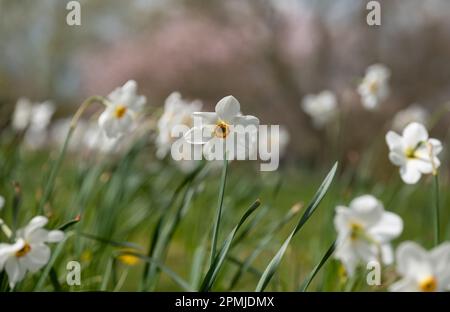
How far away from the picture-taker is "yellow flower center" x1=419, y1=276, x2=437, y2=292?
2.29 ft

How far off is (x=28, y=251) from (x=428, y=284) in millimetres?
673

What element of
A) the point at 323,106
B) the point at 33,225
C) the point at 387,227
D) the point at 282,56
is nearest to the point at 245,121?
the point at 387,227

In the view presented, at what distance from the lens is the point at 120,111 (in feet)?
4.50

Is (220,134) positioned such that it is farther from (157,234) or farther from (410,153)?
(157,234)

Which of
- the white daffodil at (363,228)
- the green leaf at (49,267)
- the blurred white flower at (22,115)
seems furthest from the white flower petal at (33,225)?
the blurred white flower at (22,115)

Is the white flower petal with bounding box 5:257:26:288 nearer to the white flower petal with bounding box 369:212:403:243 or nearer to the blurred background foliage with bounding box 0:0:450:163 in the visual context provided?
the white flower petal with bounding box 369:212:403:243

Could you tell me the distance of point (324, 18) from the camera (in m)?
9.89

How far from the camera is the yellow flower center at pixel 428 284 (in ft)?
2.29

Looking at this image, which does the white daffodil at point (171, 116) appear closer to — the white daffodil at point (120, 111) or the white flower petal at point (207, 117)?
the white daffodil at point (120, 111)

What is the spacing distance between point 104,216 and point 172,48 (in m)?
8.87

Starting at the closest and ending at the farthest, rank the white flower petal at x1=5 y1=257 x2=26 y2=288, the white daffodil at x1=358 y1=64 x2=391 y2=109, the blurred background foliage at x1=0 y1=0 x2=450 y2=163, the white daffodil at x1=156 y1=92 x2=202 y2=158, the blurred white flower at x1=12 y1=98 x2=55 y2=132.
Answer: the white flower petal at x1=5 y1=257 x2=26 y2=288 < the white daffodil at x1=156 y1=92 x2=202 y2=158 < the white daffodil at x1=358 y1=64 x2=391 y2=109 < the blurred white flower at x1=12 y1=98 x2=55 y2=132 < the blurred background foliage at x1=0 y1=0 x2=450 y2=163

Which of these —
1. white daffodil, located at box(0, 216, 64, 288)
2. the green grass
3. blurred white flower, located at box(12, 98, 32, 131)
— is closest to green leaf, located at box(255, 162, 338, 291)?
the green grass

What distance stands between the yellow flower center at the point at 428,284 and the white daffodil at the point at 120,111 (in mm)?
842
